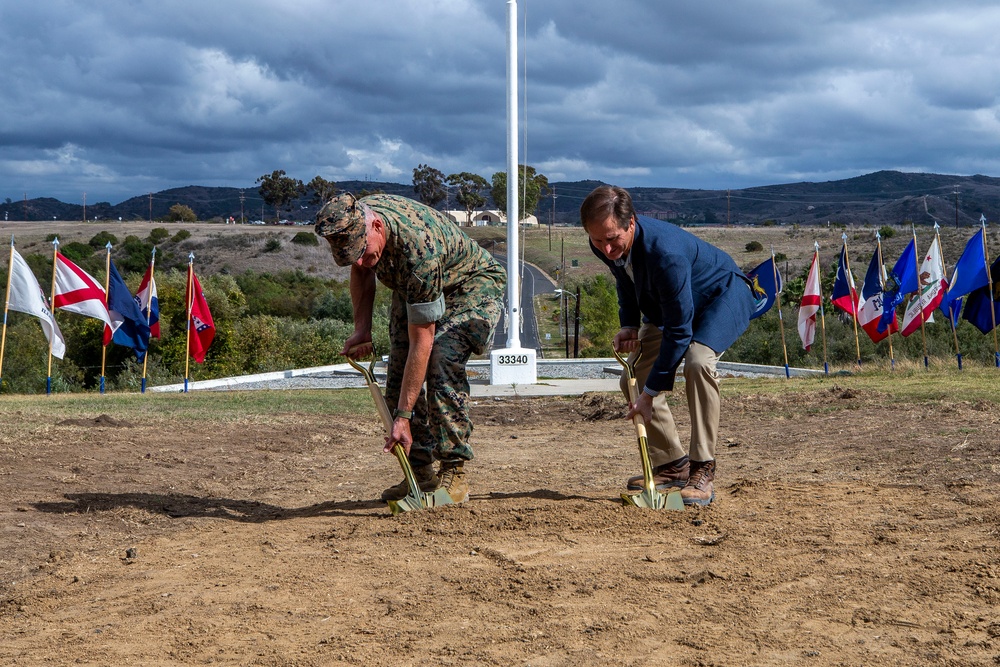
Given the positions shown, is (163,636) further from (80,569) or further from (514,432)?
(514,432)

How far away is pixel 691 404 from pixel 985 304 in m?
12.3

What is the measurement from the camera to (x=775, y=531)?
4688mm

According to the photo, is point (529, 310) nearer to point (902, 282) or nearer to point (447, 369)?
point (902, 282)

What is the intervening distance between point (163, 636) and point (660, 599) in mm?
1778

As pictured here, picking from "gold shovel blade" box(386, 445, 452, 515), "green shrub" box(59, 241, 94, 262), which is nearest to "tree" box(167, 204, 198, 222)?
"green shrub" box(59, 241, 94, 262)

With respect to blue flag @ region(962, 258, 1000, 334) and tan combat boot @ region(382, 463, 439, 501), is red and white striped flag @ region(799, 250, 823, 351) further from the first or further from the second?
tan combat boot @ region(382, 463, 439, 501)

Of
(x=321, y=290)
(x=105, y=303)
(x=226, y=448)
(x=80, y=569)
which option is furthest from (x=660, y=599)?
(x=321, y=290)

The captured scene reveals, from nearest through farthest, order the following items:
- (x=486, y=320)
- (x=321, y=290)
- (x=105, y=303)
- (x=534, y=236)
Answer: (x=486, y=320) → (x=105, y=303) → (x=321, y=290) → (x=534, y=236)

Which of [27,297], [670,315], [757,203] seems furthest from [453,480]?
[757,203]

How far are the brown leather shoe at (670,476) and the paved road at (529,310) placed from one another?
70.9ft

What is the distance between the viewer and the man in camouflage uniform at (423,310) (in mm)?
4648

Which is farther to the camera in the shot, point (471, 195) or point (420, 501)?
point (471, 195)

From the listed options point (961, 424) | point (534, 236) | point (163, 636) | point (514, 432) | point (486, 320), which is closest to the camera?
point (163, 636)

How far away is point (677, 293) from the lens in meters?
4.77
